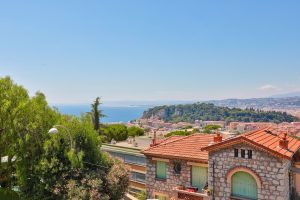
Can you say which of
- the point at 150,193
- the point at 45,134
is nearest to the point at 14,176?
the point at 45,134

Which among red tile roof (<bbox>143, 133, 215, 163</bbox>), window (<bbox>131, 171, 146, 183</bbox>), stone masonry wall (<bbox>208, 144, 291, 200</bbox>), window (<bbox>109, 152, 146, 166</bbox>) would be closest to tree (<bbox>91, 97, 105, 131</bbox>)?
window (<bbox>109, 152, 146, 166</bbox>)

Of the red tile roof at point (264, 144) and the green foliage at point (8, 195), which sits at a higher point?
the red tile roof at point (264, 144)

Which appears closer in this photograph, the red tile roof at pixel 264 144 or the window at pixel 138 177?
the red tile roof at pixel 264 144

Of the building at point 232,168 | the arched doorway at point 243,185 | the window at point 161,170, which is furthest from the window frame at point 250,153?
the window at point 161,170

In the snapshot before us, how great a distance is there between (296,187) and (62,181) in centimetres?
1315

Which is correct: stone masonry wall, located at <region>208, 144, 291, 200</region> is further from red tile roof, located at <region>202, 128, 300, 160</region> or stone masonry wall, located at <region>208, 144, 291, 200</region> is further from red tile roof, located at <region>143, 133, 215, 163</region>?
red tile roof, located at <region>143, 133, 215, 163</region>

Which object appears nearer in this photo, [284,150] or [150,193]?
[284,150]

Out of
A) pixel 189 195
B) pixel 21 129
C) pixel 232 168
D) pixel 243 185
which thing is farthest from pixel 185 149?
pixel 21 129

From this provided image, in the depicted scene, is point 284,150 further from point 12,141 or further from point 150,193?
point 12,141

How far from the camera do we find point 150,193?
21.6 metres

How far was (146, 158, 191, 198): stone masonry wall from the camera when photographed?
19953 mm

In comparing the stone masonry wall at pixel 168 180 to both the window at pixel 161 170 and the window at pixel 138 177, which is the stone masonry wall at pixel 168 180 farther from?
the window at pixel 138 177

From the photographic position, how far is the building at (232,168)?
15.8m

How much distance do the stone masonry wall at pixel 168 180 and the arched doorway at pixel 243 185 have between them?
136 inches
